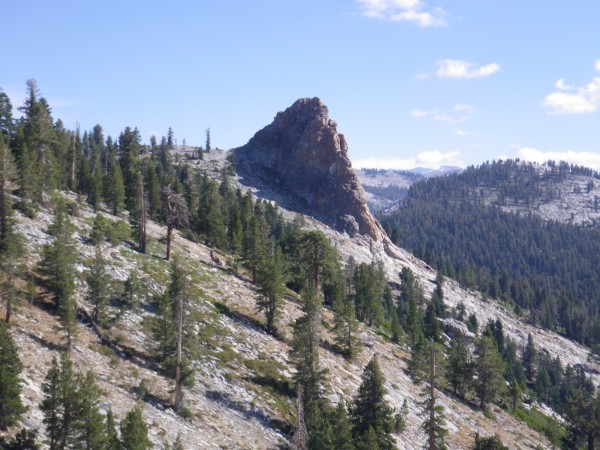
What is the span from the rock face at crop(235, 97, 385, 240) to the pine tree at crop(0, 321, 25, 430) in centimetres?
12582

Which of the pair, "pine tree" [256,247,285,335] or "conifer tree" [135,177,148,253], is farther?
"conifer tree" [135,177,148,253]

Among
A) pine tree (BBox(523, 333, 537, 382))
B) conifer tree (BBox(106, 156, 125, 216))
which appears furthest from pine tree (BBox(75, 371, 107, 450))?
pine tree (BBox(523, 333, 537, 382))

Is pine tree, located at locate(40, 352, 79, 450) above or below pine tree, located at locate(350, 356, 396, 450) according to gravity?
above

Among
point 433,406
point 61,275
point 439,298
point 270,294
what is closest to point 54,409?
point 61,275

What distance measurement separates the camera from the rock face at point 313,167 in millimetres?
152125

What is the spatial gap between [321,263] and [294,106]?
4952 inches

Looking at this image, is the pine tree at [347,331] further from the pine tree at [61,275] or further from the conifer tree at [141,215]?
the pine tree at [61,275]

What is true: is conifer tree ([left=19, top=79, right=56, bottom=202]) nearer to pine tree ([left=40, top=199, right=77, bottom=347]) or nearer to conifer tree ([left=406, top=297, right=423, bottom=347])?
pine tree ([left=40, top=199, right=77, bottom=347])

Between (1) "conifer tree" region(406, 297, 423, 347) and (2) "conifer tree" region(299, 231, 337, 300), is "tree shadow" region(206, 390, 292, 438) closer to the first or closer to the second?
(2) "conifer tree" region(299, 231, 337, 300)

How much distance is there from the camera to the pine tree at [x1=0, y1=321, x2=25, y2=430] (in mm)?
22719

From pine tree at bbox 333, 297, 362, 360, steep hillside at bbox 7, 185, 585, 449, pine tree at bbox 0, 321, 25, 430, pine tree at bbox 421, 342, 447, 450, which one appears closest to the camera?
pine tree at bbox 0, 321, 25, 430

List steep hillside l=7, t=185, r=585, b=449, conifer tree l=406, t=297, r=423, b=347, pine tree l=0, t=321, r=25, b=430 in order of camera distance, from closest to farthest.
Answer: pine tree l=0, t=321, r=25, b=430 < steep hillside l=7, t=185, r=585, b=449 < conifer tree l=406, t=297, r=423, b=347

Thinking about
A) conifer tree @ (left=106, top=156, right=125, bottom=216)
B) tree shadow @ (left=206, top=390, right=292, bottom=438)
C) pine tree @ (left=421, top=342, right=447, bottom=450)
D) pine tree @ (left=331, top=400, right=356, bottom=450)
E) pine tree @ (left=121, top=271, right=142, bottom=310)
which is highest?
conifer tree @ (left=106, top=156, right=125, bottom=216)

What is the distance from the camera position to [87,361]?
3331 centimetres
